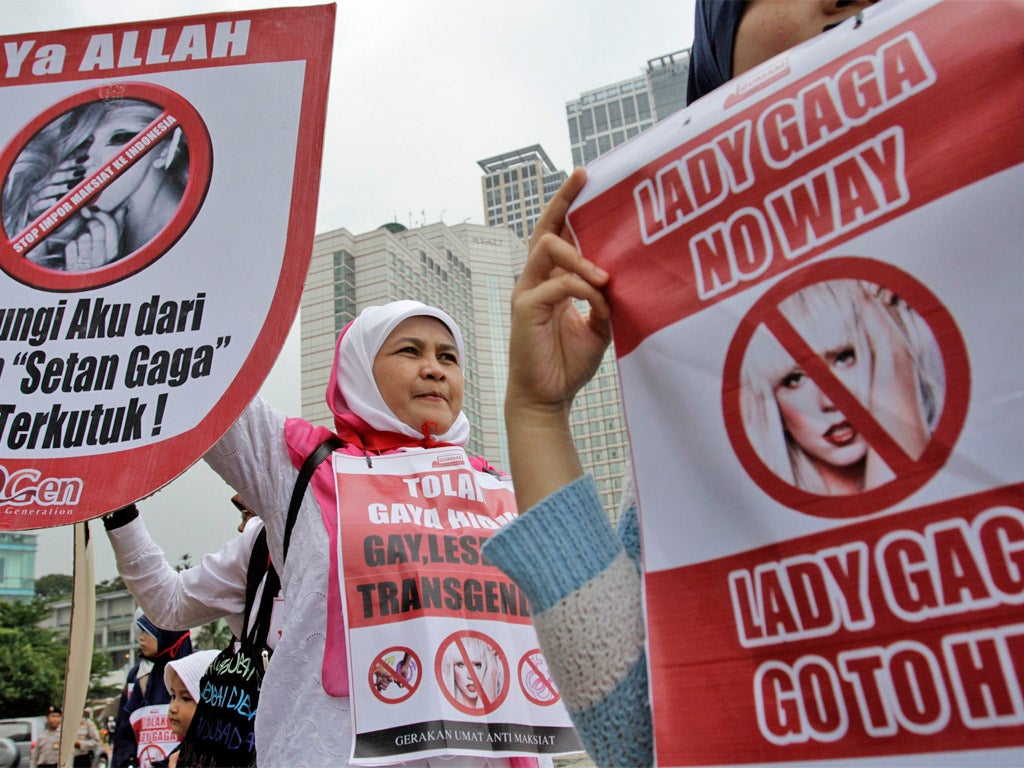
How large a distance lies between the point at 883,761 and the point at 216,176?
5.56 ft

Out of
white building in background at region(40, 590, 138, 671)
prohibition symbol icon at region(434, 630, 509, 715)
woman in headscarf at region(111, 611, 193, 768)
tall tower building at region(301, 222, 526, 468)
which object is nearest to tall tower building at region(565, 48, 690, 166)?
tall tower building at region(301, 222, 526, 468)

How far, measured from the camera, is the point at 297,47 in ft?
6.36

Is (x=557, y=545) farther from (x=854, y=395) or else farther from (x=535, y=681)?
(x=535, y=681)

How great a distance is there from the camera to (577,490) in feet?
3.12

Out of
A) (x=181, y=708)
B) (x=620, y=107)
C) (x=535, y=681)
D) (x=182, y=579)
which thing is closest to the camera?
(x=535, y=681)

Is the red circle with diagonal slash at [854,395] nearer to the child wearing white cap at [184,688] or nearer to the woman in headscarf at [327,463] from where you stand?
the woman in headscarf at [327,463]

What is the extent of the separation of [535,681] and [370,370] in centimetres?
91

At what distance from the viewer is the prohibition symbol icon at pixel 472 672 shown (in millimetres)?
1747

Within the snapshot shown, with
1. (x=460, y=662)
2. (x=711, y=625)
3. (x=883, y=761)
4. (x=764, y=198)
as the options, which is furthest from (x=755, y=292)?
(x=460, y=662)

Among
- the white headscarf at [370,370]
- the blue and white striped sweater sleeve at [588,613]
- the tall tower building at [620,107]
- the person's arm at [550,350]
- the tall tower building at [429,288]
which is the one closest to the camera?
the blue and white striped sweater sleeve at [588,613]

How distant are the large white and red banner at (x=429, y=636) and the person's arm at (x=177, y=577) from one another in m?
0.64

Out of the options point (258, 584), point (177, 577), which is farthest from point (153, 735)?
point (258, 584)

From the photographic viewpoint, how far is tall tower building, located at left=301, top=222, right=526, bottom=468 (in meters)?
38.4

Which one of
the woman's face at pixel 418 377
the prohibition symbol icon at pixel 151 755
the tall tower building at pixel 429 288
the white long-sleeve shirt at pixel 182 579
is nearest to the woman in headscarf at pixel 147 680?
the prohibition symbol icon at pixel 151 755
